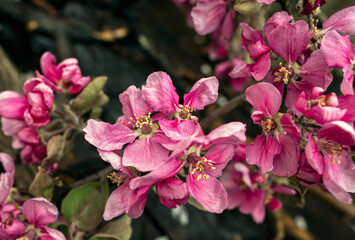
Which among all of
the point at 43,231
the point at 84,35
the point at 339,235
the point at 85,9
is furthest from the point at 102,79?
the point at 339,235

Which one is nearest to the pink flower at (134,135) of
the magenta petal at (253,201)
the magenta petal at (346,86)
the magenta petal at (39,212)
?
the magenta petal at (39,212)

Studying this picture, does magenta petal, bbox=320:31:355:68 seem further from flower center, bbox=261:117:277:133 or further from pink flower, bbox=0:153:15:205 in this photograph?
pink flower, bbox=0:153:15:205

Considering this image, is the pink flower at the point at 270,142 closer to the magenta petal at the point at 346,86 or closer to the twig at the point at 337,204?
the magenta petal at the point at 346,86

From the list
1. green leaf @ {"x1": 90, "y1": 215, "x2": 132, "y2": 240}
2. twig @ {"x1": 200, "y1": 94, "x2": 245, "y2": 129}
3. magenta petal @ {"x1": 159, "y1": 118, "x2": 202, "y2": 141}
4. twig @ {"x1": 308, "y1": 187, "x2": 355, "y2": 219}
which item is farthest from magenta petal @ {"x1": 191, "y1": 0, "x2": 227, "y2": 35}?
twig @ {"x1": 308, "y1": 187, "x2": 355, "y2": 219}

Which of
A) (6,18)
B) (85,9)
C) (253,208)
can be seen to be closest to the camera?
(253,208)

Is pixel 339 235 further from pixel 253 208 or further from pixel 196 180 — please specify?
pixel 196 180

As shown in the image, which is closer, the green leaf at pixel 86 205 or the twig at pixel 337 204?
the green leaf at pixel 86 205

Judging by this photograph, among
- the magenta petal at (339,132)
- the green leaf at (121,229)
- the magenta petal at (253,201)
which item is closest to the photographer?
the magenta petal at (339,132)

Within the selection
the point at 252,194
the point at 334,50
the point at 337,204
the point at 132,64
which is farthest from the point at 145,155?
the point at 337,204
